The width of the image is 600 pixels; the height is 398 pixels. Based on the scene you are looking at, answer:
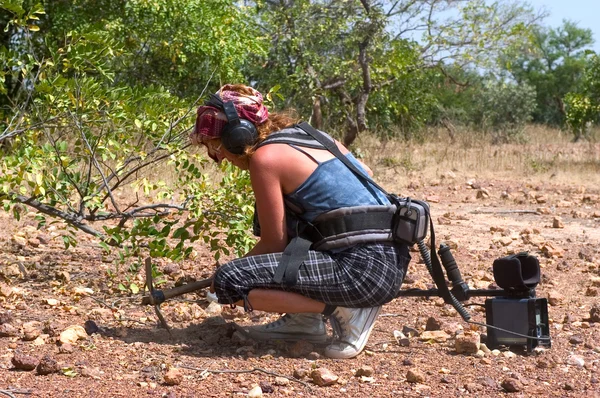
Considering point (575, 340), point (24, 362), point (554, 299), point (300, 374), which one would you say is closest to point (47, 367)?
point (24, 362)

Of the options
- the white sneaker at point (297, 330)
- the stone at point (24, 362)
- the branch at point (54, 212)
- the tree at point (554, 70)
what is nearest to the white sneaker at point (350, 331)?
the white sneaker at point (297, 330)

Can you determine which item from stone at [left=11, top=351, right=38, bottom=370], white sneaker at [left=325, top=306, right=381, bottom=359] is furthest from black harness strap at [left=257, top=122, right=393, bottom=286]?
stone at [left=11, top=351, right=38, bottom=370]

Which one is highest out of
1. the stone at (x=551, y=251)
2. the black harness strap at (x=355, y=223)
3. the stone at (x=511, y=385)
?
the black harness strap at (x=355, y=223)

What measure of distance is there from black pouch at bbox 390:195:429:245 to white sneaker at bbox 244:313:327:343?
2.00ft

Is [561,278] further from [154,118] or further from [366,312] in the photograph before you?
[154,118]

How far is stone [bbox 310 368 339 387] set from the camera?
3.41 metres

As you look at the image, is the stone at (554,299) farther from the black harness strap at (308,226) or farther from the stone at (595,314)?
the black harness strap at (308,226)

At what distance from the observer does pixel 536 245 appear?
6.94 m

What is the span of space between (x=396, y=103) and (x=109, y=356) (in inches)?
540

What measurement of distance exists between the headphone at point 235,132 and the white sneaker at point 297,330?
83 centimetres

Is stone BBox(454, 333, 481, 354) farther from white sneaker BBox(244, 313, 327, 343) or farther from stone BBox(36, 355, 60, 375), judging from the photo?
Answer: stone BBox(36, 355, 60, 375)

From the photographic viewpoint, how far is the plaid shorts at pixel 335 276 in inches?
148

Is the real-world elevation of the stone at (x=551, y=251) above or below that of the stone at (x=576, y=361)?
below

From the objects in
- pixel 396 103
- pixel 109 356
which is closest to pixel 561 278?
pixel 109 356
